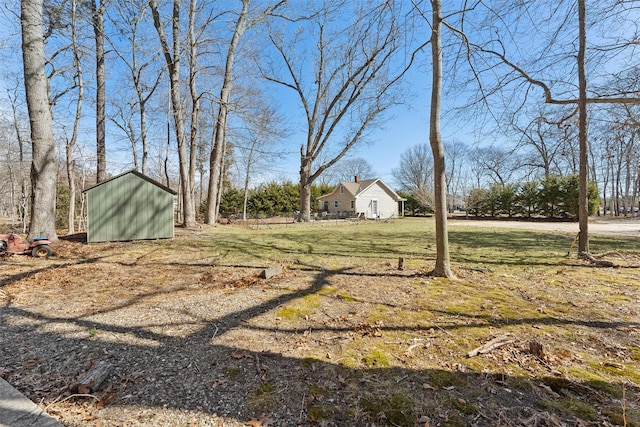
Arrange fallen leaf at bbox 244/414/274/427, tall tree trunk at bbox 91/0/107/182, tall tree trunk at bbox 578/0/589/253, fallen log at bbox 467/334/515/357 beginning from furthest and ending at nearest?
tall tree trunk at bbox 91/0/107/182 → tall tree trunk at bbox 578/0/589/253 → fallen log at bbox 467/334/515/357 → fallen leaf at bbox 244/414/274/427

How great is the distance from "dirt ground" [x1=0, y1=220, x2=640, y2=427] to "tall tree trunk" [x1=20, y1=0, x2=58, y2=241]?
10.7 feet

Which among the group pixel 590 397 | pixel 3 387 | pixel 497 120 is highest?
pixel 497 120

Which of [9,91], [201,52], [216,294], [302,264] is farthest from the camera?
[9,91]

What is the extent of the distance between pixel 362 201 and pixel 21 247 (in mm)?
26342

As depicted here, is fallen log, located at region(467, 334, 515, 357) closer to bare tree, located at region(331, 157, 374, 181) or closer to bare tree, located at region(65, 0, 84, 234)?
bare tree, located at region(65, 0, 84, 234)

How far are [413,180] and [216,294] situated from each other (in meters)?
45.1

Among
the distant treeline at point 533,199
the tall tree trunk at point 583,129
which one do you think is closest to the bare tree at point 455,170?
the distant treeline at point 533,199

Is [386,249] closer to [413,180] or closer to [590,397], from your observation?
[590,397]

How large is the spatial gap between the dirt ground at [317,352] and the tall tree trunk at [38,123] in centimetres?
327

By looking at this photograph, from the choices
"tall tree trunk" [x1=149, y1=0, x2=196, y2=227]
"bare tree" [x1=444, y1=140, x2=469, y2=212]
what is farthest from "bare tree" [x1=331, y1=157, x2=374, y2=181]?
"tall tree trunk" [x1=149, y1=0, x2=196, y2=227]

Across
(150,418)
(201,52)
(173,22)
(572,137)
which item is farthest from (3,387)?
(201,52)

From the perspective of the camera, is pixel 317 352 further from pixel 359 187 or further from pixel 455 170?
pixel 455 170

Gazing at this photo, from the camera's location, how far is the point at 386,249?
8117 mm

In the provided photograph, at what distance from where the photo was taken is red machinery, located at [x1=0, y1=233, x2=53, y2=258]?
5.89m
